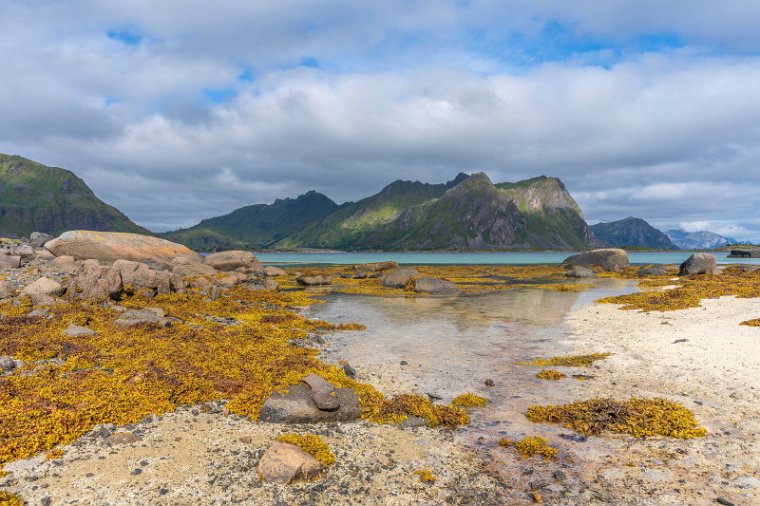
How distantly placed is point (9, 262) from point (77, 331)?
29.3 metres

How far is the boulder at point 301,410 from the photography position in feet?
33.3

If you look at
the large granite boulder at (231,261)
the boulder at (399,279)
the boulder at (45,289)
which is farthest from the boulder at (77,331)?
the large granite boulder at (231,261)

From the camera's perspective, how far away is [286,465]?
7.57m

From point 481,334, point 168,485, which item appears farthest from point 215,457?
point 481,334

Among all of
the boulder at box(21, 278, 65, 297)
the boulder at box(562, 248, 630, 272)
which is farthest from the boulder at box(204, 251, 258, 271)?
the boulder at box(562, 248, 630, 272)

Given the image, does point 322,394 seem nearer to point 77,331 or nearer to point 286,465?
point 286,465

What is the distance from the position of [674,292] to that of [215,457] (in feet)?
121

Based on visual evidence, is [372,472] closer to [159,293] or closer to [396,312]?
[396,312]

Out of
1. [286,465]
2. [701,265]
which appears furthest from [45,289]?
[701,265]

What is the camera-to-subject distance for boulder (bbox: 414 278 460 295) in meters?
40.4

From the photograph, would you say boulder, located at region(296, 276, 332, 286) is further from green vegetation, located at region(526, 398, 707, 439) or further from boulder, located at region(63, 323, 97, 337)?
green vegetation, located at region(526, 398, 707, 439)

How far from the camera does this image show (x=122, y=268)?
3098 cm

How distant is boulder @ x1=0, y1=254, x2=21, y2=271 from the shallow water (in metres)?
28.2

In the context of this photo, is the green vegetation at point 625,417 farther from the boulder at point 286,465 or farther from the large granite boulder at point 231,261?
the large granite boulder at point 231,261
